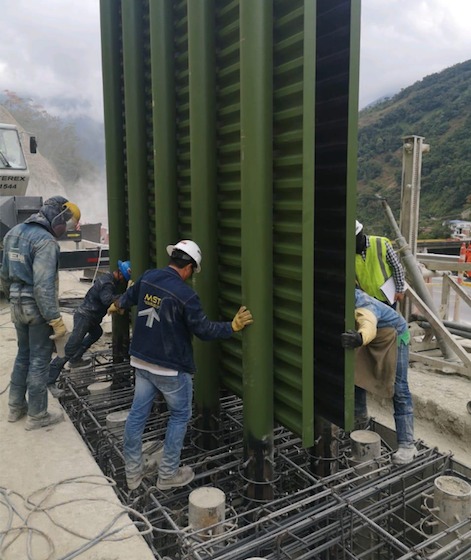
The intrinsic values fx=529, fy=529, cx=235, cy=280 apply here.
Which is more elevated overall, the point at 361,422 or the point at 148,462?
the point at 148,462

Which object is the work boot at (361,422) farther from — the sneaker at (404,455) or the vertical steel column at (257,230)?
the vertical steel column at (257,230)

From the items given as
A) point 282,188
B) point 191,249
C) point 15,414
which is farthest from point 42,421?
point 282,188

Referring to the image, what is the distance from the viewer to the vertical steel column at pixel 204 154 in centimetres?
387

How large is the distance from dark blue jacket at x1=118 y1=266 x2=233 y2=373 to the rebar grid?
0.97 meters

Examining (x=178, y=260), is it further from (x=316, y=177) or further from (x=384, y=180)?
(x=384, y=180)

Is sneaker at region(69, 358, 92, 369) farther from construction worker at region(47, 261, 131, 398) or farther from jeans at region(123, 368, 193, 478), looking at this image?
jeans at region(123, 368, 193, 478)

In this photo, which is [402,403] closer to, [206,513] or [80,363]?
[206,513]

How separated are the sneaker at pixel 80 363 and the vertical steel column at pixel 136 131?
1662 mm

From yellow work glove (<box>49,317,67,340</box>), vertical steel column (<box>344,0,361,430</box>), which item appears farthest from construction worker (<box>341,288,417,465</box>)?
yellow work glove (<box>49,317,67,340</box>)

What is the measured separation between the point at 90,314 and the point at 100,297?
27 cm

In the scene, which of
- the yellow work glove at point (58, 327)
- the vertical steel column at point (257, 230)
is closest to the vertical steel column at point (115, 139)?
the yellow work glove at point (58, 327)

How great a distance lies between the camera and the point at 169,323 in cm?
369

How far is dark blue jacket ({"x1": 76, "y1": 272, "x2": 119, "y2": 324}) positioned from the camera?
19.4ft

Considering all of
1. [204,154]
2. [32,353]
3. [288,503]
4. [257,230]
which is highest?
[204,154]
